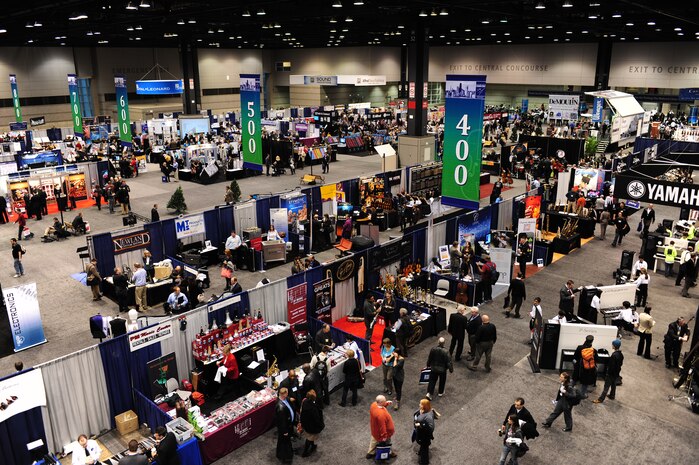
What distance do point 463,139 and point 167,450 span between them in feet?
31.2

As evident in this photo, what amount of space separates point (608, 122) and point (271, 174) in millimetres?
28607

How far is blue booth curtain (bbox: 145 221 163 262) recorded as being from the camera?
17250 millimetres

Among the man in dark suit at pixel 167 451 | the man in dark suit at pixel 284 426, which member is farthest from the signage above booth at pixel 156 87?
the man in dark suit at pixel 167 451

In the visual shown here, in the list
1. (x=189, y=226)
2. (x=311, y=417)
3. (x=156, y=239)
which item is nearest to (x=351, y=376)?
(x=311, y=417)

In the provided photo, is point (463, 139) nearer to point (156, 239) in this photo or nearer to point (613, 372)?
point (613, 372)

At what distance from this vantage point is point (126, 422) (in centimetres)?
993

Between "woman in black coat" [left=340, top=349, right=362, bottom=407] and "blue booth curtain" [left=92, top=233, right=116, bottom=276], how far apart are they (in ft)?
30.7

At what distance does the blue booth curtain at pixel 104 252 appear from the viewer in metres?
16.1

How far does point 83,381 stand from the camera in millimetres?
9688

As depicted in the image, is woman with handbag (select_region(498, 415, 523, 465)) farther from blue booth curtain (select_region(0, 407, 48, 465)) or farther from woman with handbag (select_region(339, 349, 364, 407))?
blue booth curtain (select_region(0, 407, 48, 465))

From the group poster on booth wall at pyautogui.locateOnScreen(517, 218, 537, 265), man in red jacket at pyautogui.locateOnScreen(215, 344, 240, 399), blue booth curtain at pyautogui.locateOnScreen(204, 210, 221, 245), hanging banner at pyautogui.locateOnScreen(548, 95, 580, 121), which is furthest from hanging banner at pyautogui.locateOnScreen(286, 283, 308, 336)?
hanging banner at pyautogui.locateOnScreen(548, 95, 580, 121)

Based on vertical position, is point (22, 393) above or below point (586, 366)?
above

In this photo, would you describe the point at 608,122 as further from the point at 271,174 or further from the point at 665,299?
the point at 665,299

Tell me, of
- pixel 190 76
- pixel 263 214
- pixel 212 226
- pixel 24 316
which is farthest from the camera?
pixel 190 76
